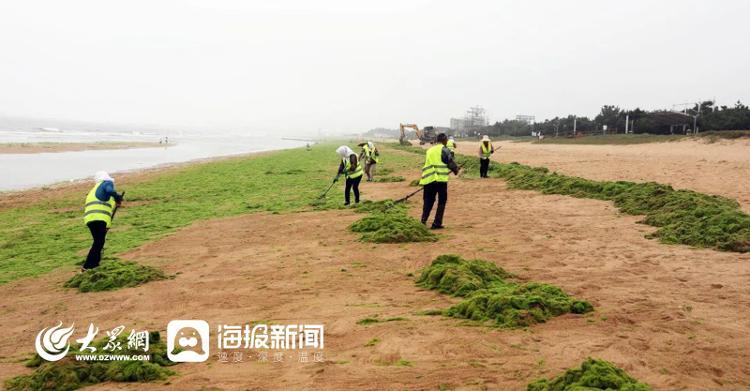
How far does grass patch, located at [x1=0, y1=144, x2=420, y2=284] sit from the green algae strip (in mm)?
6810

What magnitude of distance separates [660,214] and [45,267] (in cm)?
1181

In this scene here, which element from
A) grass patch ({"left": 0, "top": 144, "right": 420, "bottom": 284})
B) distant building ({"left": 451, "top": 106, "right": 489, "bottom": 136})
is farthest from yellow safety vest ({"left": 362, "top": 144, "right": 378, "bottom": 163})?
distant building ({"left": 451, "top": 106, "right": 489, "bottom": 136})

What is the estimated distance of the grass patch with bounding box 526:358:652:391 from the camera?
3.69m

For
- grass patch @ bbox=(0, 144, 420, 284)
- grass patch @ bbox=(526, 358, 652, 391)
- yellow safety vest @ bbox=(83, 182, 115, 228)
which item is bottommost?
grass patch @ bbox=(0, 144, 420, 284)

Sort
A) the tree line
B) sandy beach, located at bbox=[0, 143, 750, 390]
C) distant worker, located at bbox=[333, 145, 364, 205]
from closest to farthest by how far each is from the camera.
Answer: sandy beach, located at bbox=[0, 143, 750, 390]
distant worker, located at bbox=[333, 145, 364, 205]
the tree line

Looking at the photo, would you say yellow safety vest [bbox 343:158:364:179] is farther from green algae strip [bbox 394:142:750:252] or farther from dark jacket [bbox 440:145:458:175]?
green algae strip [bbox 394:142:750:252]

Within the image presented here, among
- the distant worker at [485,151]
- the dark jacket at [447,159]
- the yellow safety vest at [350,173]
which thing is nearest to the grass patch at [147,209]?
the yellow safety vest at [350,173]

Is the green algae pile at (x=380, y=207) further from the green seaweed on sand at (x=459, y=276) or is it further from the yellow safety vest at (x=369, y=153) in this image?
the green seaweed on sand at (x=459, y=276)

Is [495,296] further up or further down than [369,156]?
further down

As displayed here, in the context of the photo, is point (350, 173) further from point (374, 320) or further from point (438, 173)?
point (374, 320)

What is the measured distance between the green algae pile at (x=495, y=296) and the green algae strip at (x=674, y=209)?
3.80 meters

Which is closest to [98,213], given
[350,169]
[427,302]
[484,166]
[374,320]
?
[374,320]

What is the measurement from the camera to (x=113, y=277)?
7785 mm

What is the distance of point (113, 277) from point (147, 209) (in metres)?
8.84
